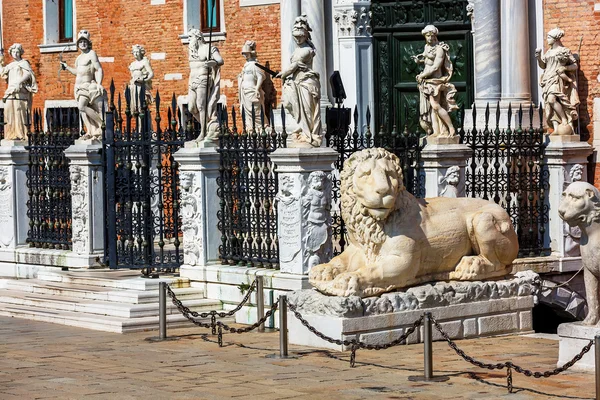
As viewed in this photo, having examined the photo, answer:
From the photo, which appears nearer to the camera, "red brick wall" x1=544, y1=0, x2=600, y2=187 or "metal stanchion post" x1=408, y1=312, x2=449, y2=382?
"metal stanchion post" x1=408, y1=312, x2=449, y2=382

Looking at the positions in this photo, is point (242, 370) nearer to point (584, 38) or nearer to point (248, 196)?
point (248, 196)

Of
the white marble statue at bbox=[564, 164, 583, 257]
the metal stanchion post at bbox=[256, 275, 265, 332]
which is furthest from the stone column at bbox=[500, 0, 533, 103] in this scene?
the metal stanchion post at bbox=[256, 275, 265, 332]

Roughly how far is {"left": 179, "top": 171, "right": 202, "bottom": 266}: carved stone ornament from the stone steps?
1.06 ft

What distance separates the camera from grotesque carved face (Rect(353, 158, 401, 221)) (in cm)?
1270

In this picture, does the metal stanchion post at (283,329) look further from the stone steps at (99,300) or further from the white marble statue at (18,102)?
the white marble statue at (18,102)

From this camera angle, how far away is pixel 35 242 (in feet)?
60.4

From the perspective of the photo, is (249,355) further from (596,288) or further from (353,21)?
(353,21)

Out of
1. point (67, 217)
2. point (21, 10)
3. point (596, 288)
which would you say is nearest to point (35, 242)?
point (67, 217)

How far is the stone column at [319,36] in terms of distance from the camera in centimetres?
2189

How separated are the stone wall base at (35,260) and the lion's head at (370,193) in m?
5.00

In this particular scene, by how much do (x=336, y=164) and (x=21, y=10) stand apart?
15.5 metres

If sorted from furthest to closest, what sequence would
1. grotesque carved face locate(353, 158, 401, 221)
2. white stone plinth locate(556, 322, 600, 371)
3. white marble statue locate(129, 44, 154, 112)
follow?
white marble statue locate(129, 44, 154, 112) < grotesque carved face locate(353, 158, 401, 221) < white stone plinth locate(556, 322, 600, 371)

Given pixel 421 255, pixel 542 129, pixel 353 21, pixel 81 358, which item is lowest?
pixel 81 358

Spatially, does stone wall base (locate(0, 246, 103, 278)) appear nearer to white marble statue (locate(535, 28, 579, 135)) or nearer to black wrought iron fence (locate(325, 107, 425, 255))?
black wrought iron fence (locate(325, 107, 425, 255))
